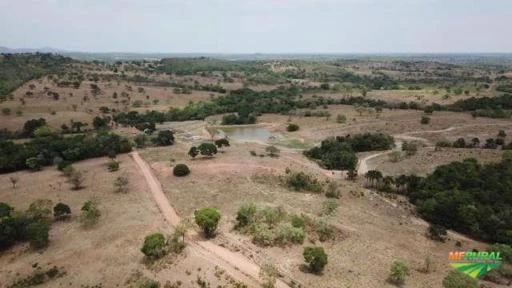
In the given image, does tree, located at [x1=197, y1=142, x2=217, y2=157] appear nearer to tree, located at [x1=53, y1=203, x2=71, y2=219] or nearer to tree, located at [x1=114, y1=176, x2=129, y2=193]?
tree, located at [x1=114, y1=176, x2=129, y2=193]

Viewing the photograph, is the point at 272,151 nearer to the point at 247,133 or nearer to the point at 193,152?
the point at 193,152

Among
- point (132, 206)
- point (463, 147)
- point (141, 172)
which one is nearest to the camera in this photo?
point (132, 206)

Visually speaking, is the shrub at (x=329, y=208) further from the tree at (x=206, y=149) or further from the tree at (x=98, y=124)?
the tree at (x=98, y=124)

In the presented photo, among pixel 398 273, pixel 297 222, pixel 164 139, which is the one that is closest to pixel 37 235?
pixel 297 222

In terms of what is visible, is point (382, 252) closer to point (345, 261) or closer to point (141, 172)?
point (345, 261)

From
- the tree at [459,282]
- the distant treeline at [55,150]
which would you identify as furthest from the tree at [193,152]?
the tree at [459,282]

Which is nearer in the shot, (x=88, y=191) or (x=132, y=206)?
(x=132, y=206)

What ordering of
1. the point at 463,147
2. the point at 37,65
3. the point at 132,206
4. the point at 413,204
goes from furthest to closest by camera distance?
the point at 37,65, the point at 463,147, the point at 413,204, the point at 132,206

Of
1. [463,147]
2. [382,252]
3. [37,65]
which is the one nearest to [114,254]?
[382,252]
